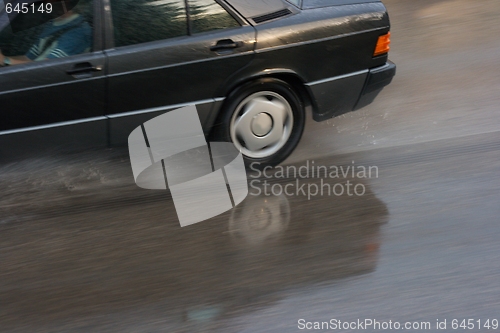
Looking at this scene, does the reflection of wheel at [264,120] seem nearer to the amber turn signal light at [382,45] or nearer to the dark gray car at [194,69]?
the dark gray car at [194,69]

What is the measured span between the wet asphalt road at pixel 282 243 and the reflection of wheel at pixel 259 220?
0.01 meters

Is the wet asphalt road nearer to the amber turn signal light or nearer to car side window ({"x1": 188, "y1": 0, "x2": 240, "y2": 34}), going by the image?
the amber turn signal light

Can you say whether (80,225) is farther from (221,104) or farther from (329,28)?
(329,28)

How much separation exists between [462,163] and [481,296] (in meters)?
1.45

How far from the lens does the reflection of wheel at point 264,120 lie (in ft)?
13.1

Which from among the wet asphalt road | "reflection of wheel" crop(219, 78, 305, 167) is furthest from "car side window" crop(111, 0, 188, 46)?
the wet asphalt road

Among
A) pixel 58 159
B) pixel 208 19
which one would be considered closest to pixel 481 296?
pixel 208 19

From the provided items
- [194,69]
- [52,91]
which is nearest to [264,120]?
[194,69]

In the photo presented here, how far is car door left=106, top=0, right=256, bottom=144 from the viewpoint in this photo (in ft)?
12.1

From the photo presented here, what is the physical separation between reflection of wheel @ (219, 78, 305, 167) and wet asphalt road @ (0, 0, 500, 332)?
0.74ft

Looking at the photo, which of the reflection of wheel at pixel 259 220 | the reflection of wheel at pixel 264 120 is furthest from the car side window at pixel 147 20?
the reflection of wheel at pixel 259 220

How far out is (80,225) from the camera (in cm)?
377

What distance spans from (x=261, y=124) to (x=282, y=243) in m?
1.00

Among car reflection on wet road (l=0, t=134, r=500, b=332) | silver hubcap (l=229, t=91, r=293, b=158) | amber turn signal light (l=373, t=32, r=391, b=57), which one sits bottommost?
car reflection on wet road (l=0, t=134, r=500, b=332)
